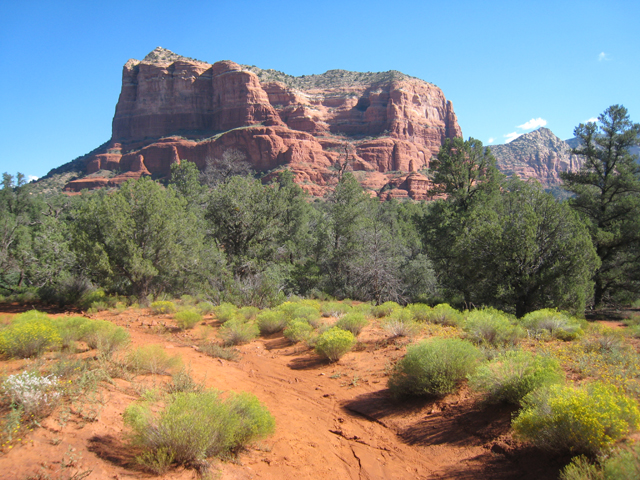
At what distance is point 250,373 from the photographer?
7824mm

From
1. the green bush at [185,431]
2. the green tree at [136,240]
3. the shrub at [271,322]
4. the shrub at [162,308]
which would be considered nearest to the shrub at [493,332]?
the green bush at [185,431]

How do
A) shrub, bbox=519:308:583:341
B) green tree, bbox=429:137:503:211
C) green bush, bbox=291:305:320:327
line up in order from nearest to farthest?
1. shrub, bbox=519:308:583:341
2. green bush, bbox=291:305:320:327
3. green tree, bbox=429:137:503:211

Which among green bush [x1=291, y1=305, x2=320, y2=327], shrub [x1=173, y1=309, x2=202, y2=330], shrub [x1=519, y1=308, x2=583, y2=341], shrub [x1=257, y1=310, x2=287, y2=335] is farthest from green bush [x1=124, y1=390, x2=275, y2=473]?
shrub [x1=519, y1=308, x2=583, y2=341]

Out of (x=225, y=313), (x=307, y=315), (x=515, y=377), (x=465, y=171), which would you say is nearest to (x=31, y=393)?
(x=515, y=377)

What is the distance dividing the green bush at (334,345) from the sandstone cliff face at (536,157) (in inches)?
5813

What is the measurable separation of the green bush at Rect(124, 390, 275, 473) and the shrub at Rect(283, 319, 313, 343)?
523 cm

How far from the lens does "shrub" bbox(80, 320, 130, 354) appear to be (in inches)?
270

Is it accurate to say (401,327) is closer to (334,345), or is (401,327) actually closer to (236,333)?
(334,345)

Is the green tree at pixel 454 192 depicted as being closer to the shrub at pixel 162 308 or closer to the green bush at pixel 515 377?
the green bush at pixel 515 377

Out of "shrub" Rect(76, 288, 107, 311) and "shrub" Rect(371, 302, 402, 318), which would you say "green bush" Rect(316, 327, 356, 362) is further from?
"shrub" Rect(76, 288, 107, 311)

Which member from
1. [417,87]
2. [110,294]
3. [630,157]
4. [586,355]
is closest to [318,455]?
[586,355]

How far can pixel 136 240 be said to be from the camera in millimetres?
15102

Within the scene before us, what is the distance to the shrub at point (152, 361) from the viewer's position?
629cm

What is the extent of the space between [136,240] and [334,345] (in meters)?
11.2
